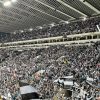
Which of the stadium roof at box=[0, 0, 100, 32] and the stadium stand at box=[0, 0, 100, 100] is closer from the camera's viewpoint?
the stadium stand at box=[0, 0, 100, 100]

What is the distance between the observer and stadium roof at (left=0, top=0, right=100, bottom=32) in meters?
35.6

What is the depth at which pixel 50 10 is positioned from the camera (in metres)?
40.6

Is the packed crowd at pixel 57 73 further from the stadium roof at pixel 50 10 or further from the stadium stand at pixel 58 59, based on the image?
the stadium roof at pixel 50 10

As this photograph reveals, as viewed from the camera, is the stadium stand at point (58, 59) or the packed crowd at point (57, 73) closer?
the stadium stand at point (58, 59)

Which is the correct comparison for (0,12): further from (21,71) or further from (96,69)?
(96,69)

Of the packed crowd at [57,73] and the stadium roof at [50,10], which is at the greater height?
the stadium roof at [50,10]

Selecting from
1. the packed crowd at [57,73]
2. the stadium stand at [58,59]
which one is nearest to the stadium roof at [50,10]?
the stadium stand at [58,59]

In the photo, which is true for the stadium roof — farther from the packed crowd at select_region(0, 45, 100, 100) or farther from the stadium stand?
the packed crowd at select_region(0, 45, 100, 100)

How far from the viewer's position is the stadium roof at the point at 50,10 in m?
35.6

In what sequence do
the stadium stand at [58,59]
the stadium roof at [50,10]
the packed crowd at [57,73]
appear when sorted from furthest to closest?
the stadium roof at [50,10] → the packed crowd at [57,73] → the stadium stand at [58,59]

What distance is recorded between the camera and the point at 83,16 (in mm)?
41406

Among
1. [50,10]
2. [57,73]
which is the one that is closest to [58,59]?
[57,73]

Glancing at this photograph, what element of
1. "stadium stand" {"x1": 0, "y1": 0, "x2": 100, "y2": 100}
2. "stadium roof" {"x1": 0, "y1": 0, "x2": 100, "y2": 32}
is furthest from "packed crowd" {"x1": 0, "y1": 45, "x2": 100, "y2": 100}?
"stadium roof" {"x1": 0, "y1": 0, "x2": 100, "y2": 32}

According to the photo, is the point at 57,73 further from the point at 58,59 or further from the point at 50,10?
the point at 50,10
